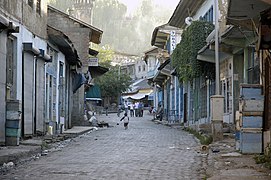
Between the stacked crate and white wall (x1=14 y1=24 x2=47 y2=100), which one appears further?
white wall (x1=14 y1=24 x2=47 y2=100)

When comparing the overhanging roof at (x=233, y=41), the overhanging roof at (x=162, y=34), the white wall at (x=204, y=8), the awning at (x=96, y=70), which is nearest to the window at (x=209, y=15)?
the white wall at (x=204, y=8)

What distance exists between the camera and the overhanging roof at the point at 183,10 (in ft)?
95.8

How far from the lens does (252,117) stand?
41.3 ft

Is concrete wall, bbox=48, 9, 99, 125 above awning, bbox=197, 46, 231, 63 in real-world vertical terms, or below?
above

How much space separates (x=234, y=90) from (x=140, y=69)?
7638cm

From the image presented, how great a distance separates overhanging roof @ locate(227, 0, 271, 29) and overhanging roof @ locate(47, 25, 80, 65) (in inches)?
393

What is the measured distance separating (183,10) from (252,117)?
19.8 meters

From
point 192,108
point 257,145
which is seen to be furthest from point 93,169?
point 192,108

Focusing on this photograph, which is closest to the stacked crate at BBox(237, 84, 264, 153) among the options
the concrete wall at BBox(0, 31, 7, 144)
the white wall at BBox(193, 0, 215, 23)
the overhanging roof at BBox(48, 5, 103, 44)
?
the concrete wall at BBox(0, 31, 7, 144)

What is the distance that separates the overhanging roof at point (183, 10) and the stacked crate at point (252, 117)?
15.9 meters

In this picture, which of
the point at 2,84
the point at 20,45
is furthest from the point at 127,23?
the point at 2,84

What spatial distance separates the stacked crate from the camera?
41.0ft

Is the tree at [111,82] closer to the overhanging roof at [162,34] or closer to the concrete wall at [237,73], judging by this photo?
the overhanging roof at [162,34]

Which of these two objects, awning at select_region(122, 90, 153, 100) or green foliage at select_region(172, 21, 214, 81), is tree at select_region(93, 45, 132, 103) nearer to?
awning at select_region(122, 90, 153, 100)
